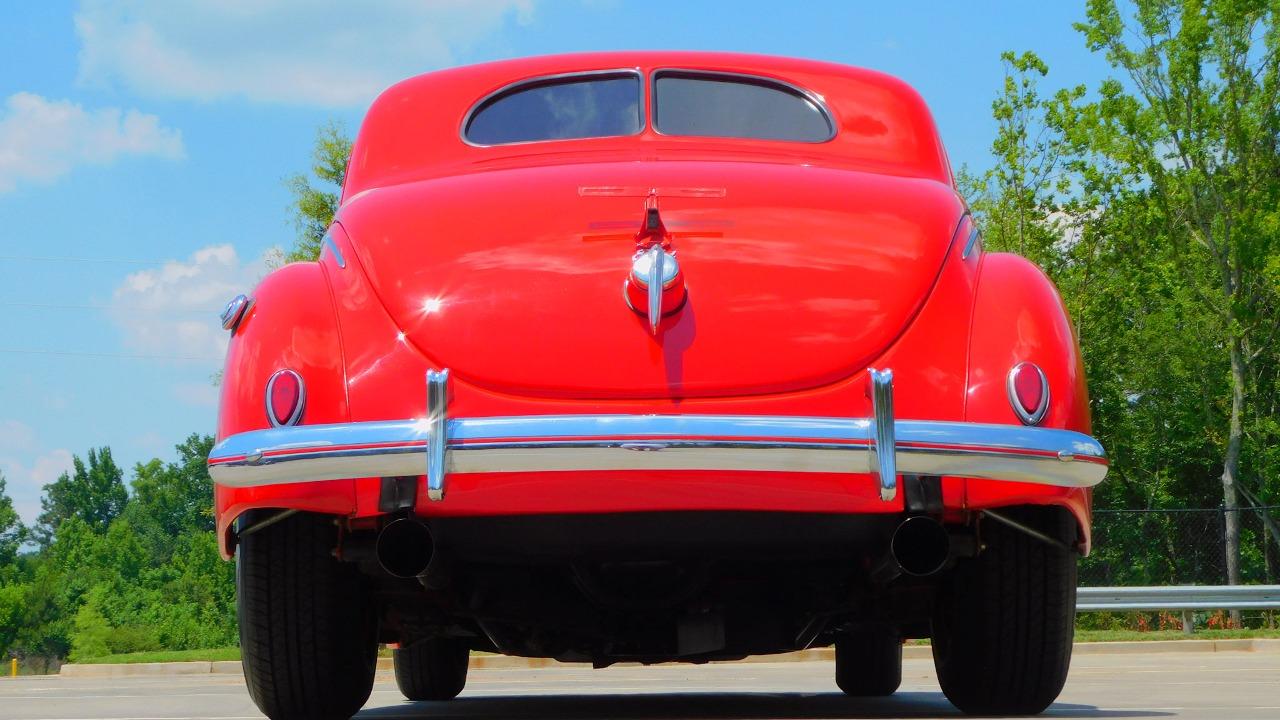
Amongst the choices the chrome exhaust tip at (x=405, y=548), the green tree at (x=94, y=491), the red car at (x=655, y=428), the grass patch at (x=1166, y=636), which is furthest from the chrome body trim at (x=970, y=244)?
the green tree at (x=94, y=491)

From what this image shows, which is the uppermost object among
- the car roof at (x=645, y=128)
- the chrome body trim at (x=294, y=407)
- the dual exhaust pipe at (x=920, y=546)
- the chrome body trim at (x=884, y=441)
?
the car roof at (x=645, y=128)

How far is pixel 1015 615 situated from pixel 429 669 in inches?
139

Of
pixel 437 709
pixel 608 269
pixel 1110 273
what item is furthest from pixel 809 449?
pixel 1110 273

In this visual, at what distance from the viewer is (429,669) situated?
6.84 metres

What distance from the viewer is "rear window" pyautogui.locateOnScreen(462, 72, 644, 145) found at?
485cm

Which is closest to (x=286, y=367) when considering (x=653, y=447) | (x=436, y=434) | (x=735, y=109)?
(x=436, y=434)

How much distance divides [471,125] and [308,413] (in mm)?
1702

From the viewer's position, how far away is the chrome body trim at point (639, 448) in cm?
326

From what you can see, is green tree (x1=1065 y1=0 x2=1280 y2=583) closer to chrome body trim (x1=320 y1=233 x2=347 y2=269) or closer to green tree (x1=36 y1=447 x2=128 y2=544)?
chrome body trim (x1=320 y1=233 x2=347 y2=269)

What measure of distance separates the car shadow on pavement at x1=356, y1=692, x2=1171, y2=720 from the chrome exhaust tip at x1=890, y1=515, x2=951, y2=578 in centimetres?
84

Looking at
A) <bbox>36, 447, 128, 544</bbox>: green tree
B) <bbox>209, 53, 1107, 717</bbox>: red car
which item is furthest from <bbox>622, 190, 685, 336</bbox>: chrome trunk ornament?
<bbox>36, 447, 128, 544</bbox>: green tree

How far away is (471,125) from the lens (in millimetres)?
4961

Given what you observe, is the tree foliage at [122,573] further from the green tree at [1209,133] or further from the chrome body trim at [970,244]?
the chrome body trim at [970,244]

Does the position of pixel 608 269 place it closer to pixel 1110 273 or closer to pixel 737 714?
pixel 737 714
